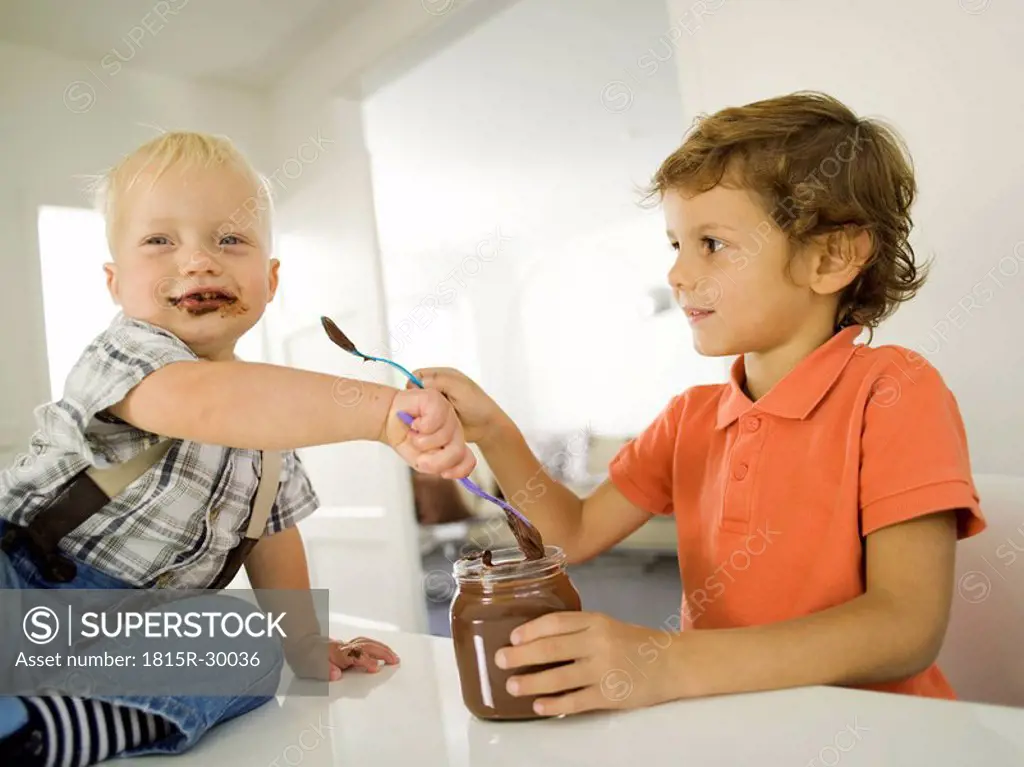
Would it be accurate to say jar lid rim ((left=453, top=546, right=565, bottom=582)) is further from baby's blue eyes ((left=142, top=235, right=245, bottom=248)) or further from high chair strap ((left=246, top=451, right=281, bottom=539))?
baby's blue eyes ((left=142, top=235, right=245, bottom=248))

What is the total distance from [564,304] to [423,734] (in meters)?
6.36

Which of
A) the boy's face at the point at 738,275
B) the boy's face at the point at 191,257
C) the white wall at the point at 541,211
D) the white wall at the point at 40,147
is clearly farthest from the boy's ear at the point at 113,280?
the white wall at the point at 541,211

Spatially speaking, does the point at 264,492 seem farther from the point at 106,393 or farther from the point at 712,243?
the point at 712,243

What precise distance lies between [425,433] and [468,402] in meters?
0.30

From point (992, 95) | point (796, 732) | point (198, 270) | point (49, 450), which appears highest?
point (992, 95)

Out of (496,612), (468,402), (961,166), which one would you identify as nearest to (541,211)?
(961,166)

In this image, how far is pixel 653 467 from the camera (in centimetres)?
103

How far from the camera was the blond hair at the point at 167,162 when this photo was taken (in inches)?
31.4

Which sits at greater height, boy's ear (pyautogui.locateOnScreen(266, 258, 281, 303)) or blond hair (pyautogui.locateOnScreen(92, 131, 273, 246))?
blond hair (pyautogui.locateOnScreen(92, 131, 273, 246))

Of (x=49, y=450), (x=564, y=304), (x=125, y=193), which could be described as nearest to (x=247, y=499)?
(x=49, y=450)

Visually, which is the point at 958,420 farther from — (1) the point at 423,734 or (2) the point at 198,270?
(2) the point at 198,270

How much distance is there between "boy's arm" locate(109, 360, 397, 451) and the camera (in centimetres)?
60

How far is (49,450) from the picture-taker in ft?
2.32

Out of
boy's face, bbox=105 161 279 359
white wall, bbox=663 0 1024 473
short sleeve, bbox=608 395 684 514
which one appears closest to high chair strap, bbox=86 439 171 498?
boy's face, bbox=105 161 279 359
